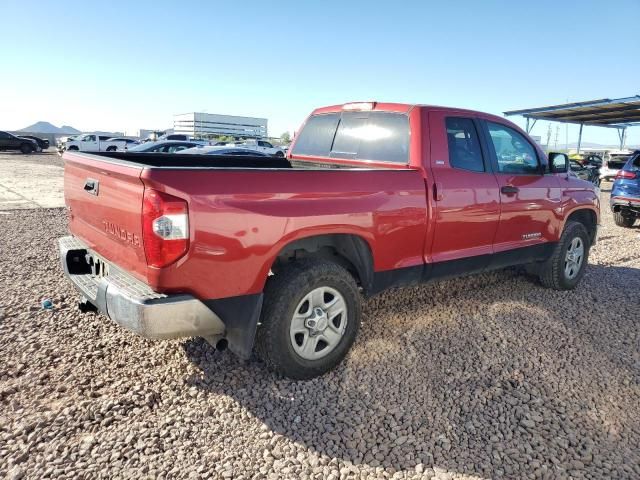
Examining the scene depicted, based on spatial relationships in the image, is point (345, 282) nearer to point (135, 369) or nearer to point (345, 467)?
point (345, 467)

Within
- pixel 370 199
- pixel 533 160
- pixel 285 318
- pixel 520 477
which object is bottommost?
pixel 520 477

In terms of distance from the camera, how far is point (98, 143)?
104 ft

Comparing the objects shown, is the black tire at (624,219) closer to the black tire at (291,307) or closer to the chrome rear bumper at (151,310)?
the black tire at (291,307)

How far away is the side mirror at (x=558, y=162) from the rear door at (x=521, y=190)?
0.08 m

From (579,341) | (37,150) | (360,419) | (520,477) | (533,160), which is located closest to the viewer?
(520,477)

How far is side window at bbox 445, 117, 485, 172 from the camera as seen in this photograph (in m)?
3.99

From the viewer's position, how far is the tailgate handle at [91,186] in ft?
9.98

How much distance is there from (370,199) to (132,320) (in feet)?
5.55

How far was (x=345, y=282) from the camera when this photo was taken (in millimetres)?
3256

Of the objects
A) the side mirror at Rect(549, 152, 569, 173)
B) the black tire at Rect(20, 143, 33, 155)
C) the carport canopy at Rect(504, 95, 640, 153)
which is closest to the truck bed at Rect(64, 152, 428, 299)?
the side mirror at Rect(549, 152, 569, 173)

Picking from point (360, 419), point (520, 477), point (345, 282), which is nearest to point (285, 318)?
point (345, 282)

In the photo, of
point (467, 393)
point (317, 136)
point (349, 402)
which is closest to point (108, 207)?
point (349, 402)

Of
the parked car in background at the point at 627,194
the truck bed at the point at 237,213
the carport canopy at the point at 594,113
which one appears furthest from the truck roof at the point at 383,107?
Result: the carport canopy at the point at 594,113

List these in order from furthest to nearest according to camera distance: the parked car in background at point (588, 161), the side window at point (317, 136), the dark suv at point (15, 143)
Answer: the dark suv at point (15, 143), the parked car in background at point (588, 161), the side window at point (317, 136)
